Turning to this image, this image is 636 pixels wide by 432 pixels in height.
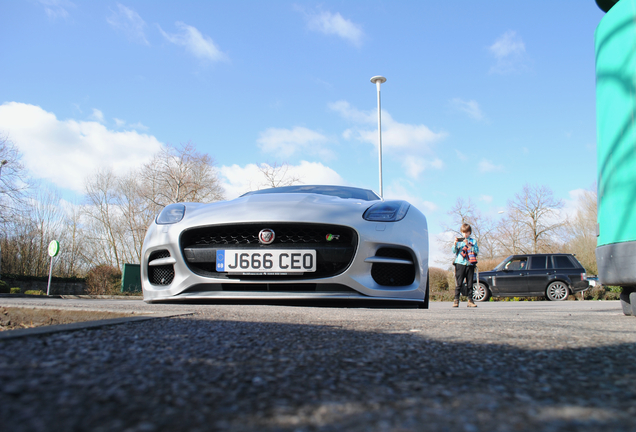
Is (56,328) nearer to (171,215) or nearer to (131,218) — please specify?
(171,215)

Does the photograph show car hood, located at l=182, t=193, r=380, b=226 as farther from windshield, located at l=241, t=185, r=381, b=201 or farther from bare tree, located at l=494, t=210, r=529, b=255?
bare tree, located at l=494, t=210, r=529, b=255

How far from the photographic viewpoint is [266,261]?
2.98 m

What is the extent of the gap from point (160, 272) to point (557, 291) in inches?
496

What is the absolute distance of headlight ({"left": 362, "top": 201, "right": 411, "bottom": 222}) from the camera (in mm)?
3066

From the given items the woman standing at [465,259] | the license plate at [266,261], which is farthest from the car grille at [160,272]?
the woman standing at [465,259]

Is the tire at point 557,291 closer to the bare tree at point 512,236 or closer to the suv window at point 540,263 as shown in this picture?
the suv window at point 540,263

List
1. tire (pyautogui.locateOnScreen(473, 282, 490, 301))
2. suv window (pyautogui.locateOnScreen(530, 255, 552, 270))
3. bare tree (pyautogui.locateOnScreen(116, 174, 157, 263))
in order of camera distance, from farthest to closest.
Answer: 1. bare tree (pyautogui.locateOnScreen(116, 174, 157, 263))
2. tire (pyautogui.locateOnScreen(473, 282, 490, 301))
3. suv window (pyautogui.locateOnScreen(530, 255, 552, 270))

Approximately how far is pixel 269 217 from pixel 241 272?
432 millimetres

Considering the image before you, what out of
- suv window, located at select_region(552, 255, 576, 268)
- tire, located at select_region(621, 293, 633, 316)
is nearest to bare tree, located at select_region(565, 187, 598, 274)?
suv window, located at select_region(552, 255, 576, 268)

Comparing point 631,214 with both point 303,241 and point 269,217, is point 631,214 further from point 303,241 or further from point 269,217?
point 269,217

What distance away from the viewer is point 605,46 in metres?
3.12

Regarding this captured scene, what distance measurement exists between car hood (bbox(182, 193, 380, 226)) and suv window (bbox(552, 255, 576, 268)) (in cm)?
1163

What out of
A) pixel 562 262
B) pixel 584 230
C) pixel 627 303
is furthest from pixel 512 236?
pixel 627 303

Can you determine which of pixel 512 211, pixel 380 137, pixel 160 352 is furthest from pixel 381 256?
pixel 512 211
